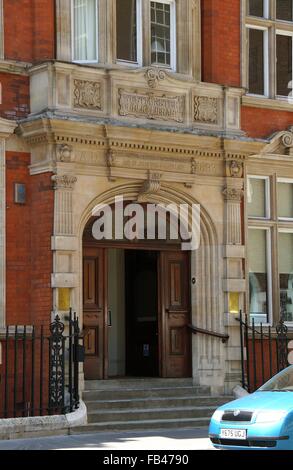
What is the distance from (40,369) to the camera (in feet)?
54.0

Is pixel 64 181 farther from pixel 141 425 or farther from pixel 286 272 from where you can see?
pixel 286 272

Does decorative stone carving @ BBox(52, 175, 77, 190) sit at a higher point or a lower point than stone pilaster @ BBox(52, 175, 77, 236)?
higher

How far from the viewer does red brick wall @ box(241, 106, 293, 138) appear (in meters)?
19.9

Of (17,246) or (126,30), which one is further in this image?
(126,30)

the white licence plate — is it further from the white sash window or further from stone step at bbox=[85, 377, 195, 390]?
the white sash window

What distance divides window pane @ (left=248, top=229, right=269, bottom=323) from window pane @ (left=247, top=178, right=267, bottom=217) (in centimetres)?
36

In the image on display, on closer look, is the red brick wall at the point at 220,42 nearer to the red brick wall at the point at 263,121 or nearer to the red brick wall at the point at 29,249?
the red brick wall at the point at 263,121

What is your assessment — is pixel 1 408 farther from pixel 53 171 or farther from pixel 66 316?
pixel 53 171

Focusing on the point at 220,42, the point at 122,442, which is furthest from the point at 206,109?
the point at 122,442

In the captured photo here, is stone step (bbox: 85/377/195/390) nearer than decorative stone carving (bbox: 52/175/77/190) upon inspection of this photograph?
No

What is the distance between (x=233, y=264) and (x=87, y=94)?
4.10 meters

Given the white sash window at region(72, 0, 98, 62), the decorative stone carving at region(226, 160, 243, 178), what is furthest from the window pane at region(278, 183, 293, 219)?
the white sash window at region(72, 0, 98, 62)
